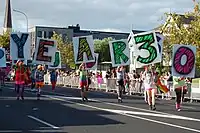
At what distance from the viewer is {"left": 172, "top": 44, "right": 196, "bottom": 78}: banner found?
22922 mm

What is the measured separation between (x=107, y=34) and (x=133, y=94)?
123 metres

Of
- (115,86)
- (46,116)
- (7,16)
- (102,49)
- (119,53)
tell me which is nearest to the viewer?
(46,116)

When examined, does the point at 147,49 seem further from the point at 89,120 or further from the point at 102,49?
the point at 102,49

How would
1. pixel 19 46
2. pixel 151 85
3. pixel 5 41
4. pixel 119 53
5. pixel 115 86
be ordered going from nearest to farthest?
pixel 151 85 < pixel 119 53 < pixel 19 46 < pixel 115 86 < pixel 5 41

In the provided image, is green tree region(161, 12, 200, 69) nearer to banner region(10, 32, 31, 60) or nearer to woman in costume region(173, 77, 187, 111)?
banner region(10, 32, 31, 60)

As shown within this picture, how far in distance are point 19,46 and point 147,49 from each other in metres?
8.00

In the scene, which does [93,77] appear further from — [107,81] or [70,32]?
[70,32]

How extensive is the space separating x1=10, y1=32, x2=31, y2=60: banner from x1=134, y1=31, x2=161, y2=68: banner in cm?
712

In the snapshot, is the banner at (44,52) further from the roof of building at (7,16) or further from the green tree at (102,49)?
the roof of building at (7,16)

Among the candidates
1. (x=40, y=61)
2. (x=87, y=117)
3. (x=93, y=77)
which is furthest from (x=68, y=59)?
(x=87, y=117)

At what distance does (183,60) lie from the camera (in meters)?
23.2

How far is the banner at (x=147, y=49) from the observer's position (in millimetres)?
23225

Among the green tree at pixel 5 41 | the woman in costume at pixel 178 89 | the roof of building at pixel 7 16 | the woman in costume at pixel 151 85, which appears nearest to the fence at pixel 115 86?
the woman in costume at pixel 178 89

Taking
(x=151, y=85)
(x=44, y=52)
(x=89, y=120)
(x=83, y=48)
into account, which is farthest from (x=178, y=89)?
(x=44, y=52)
